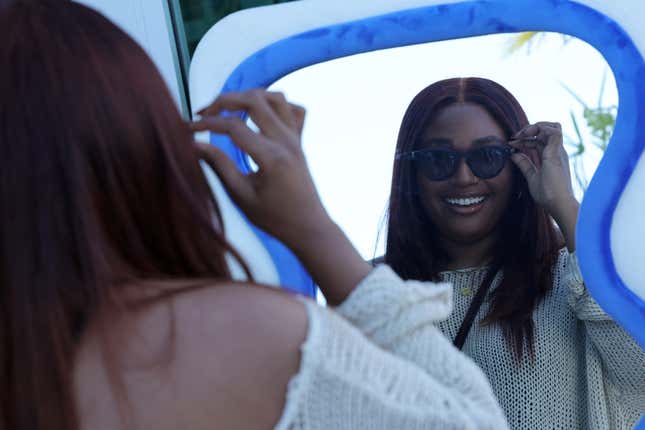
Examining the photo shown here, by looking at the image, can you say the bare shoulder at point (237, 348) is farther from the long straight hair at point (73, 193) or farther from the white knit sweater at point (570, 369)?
the white knit sweater at point (570, 369)

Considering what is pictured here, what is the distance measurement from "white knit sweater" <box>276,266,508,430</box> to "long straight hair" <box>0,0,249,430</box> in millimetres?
84

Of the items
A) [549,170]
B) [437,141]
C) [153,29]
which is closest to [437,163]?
[437,141]

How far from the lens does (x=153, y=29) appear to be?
1.19 metres

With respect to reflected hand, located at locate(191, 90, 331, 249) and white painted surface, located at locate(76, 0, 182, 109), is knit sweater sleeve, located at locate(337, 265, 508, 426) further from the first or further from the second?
white painted surface, located at locate(76, 0, 182, 109)

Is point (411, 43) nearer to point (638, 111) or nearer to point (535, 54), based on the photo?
point (535, 54)

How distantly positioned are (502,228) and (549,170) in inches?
4.2

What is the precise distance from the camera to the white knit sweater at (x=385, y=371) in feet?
1.61

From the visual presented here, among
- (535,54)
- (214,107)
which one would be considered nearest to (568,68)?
(535,54)

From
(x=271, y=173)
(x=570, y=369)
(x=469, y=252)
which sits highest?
(x=271, y=173)

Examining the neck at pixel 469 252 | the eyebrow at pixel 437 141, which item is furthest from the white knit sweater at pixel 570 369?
the eyebrow at pixel 437 141

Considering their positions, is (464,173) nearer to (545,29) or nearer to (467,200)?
(467,200)

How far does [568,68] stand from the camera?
3.28 feet

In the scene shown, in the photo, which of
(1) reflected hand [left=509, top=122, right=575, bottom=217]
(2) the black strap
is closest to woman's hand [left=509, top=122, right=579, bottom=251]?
(1) reflected hand [left=509, top=122, right=575, bottom=217]

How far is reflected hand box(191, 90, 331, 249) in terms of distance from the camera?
589mm
